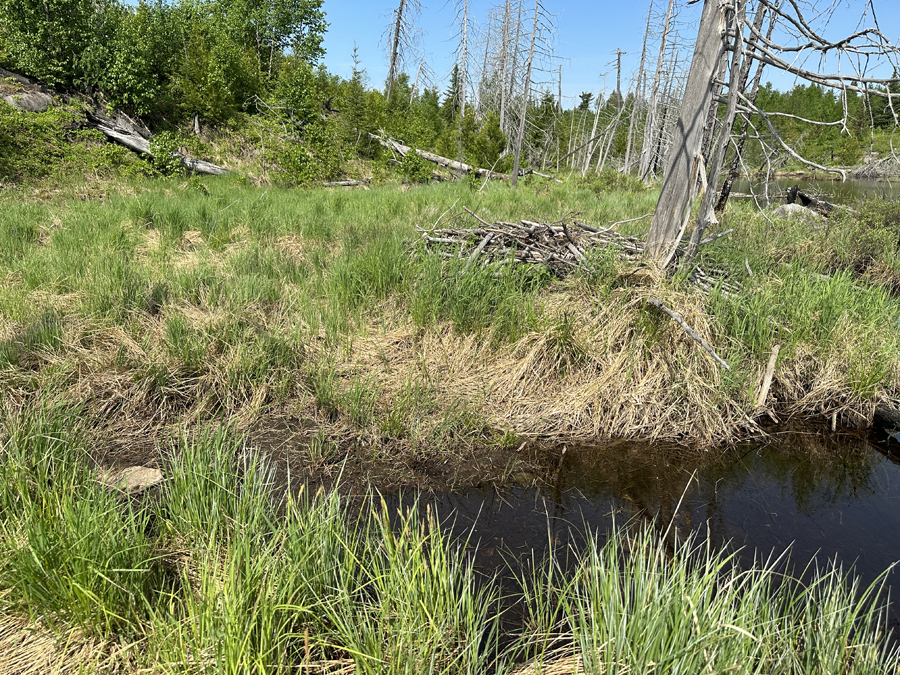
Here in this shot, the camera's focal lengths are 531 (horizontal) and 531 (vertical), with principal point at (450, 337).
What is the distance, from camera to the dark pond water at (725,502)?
311cm

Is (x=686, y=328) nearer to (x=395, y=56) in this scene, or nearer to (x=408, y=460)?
(x=408, y=460)

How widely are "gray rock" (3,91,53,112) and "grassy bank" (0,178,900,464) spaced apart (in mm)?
10341

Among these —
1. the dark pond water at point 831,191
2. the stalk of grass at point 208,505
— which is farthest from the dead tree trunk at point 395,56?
the stalk of grass at point 208,505

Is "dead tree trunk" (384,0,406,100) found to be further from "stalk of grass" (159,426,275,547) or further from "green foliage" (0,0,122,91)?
"stalk of grass" (159,426,275,547)

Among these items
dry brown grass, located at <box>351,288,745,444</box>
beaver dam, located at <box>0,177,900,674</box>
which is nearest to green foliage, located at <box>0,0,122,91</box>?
beaver dam, located at <box>0,177,900,674</box>

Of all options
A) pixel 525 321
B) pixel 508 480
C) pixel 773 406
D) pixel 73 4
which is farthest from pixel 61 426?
pixel 73 4

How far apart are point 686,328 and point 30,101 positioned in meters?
16.9

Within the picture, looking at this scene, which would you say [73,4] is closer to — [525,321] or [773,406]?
[525,321]

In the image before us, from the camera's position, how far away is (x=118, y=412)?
3.94 meters

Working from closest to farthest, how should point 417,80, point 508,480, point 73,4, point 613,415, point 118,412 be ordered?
point 508,480, point 118,412, point 613,415, point 73,4, point 417,80

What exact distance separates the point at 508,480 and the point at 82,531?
2459 millimetres

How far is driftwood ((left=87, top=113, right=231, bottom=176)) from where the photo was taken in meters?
14.2

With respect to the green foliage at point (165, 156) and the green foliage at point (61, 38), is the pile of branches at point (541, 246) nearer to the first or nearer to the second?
the green foliage at point (165, 156)

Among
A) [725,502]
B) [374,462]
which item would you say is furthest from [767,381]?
[374,462]
